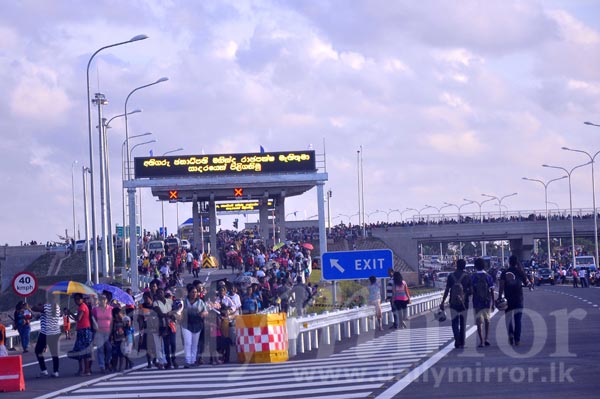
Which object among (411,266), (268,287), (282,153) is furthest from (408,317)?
(411,266)

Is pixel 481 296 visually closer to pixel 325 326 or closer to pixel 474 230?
pixel 325 326

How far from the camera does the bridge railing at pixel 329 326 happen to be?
24109 mm

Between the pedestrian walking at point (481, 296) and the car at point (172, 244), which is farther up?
the car at point (172, 244)

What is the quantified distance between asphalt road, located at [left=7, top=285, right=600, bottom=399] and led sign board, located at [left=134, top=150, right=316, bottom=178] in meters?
20.0

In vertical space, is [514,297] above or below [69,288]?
below

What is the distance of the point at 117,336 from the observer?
23.0m

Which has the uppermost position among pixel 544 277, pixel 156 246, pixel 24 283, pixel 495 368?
pixel 156 246

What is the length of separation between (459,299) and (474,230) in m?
78.7

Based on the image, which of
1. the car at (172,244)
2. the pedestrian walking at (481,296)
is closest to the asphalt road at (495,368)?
the pedestrian walking at (481,296)

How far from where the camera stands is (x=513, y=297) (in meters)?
22.5

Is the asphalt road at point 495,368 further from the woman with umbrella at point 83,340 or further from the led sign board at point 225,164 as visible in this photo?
the led sign board at point 225,164

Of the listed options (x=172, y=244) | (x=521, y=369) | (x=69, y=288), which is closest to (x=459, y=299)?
(x=521, y=369)

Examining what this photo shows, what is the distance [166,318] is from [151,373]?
56.7 inches

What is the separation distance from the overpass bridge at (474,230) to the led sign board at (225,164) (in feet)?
142
